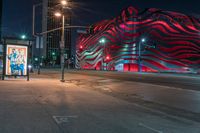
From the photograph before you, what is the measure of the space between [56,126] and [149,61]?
235 feet

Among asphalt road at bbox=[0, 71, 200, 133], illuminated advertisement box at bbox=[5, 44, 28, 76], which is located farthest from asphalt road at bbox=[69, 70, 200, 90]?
illuminated advertisement box at bbox=[5, 44, 28, 76]

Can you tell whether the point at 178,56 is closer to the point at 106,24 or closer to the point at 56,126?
the point at 106,24

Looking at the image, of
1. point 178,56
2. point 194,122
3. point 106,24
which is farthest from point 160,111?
point 106,24

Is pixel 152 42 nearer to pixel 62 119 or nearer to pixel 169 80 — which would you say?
pixel 169 80

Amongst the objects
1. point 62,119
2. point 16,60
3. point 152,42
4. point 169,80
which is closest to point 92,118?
point 62,119

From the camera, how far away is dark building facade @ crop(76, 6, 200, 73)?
232 feet

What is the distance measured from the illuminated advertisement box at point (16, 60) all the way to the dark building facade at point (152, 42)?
137 feet

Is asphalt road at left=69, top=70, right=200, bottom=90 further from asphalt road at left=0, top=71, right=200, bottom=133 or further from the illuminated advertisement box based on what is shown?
the illuminated advertisement box

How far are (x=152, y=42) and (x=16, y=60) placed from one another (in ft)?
171

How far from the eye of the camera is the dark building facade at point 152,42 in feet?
232

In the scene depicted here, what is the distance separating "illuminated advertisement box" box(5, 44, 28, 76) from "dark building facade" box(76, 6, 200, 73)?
41.9 metres

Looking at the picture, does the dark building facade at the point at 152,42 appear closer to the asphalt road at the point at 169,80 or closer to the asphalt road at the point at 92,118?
the asphalt road at the point at 169,80

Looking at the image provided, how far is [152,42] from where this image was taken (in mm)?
71875

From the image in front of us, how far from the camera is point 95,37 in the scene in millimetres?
109938
